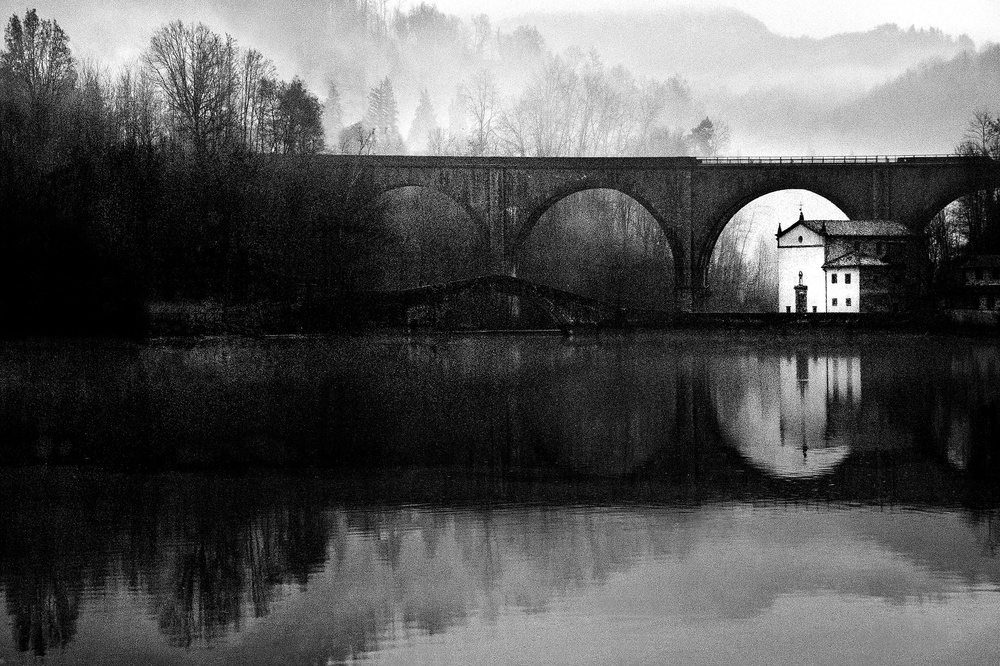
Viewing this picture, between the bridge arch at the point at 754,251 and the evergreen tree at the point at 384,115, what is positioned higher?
the evergreen tree at the point at 384,115

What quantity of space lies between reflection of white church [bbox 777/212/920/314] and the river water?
128 feet

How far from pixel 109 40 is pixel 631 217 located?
41.7 m

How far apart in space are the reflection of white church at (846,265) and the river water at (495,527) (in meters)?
38.9

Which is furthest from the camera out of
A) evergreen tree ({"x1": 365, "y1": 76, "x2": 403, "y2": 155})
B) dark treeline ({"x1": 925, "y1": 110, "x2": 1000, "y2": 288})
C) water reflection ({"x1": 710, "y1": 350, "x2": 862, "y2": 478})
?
evergreen tree ({"x1": 365, "y1": 76, "x2": 403, "y2": 155})

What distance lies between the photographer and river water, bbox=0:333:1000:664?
7734mm

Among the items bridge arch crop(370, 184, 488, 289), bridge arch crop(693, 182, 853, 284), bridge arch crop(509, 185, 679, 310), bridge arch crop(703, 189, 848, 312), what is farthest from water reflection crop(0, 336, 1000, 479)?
bridge arch crop(703, 189, 848, 312)

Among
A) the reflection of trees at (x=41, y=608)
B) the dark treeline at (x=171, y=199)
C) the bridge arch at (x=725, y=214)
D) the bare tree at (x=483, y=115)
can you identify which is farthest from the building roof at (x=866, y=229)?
the reflection of trees at (x=41, y=608)

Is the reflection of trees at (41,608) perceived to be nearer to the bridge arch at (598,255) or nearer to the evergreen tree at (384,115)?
the bridge arch at (598,255)

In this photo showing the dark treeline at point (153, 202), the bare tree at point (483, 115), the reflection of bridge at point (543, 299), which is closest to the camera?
the dark treeline at point (153, 202)

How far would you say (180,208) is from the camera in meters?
45.0

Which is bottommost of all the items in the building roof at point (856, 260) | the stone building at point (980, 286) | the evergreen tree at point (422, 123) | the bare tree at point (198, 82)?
the stone building at point (980, 286)

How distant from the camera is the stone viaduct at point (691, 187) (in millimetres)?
59438

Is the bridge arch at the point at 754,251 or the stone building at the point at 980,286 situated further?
the bridge arch at the point at 754,251

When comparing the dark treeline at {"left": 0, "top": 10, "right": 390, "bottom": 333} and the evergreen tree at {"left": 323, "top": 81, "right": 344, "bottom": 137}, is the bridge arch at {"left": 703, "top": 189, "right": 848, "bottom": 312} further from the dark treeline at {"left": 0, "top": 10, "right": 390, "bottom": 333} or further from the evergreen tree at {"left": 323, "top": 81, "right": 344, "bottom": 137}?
the evergreen tree at {"left": 323, "top": 81, "right": 344, "bottom": 137}
